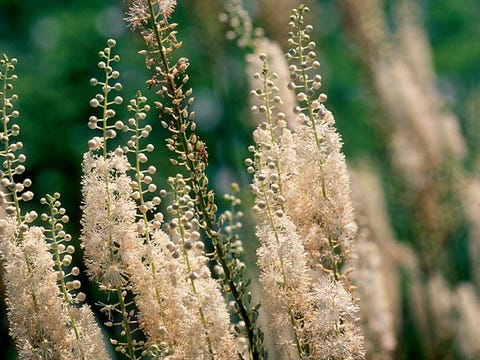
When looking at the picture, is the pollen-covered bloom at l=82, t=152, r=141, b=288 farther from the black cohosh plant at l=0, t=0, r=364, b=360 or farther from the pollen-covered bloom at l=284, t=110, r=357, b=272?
the pollen-covered bloom at l=284, t=110, r=357, b=272

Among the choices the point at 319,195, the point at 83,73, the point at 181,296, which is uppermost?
the point at 83,73

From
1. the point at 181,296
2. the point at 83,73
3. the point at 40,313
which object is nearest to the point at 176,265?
the point at 181,296

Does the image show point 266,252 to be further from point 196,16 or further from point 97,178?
point 196,16

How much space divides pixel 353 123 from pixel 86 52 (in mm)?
1779

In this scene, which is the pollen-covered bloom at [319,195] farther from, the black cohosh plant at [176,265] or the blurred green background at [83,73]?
the blurred green background at [83,73]

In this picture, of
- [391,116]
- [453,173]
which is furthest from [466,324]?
[391,116]

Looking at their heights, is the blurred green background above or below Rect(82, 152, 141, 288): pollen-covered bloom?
above

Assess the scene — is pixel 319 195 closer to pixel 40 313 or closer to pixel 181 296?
pixel 181 296

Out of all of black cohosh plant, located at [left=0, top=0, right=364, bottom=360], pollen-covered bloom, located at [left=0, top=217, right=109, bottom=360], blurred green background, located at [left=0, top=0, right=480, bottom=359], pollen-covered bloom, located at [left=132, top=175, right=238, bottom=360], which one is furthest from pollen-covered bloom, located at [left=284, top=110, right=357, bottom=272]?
blurred green background, located at [left=0, top=0, right=480, bottom=359]

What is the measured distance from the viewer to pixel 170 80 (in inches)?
39.6

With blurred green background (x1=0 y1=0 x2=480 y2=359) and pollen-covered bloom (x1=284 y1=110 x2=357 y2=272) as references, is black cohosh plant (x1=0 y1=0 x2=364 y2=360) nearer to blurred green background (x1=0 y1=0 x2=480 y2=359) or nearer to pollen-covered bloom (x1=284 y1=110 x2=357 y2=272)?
pollen-covered bloom (x1=284 y1=110 x2=357 y2=272)

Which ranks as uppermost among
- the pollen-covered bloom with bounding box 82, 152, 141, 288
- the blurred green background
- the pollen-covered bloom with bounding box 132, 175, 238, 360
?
the blurred green background

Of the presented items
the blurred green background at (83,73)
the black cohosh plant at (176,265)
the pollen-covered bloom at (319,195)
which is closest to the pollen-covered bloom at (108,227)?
the black cohosh plant at (176,265)

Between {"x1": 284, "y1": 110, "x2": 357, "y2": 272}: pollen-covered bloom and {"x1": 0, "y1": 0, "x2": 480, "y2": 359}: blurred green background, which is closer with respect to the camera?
{"x1": 284, "y1": 110, "x2": 357, "y2": 272}: pollen-covered bloom
